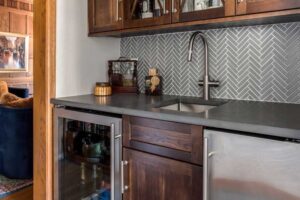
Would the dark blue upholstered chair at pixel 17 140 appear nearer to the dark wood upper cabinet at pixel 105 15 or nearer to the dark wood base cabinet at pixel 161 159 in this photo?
the dark wood upper cabinet at pixel 105 15

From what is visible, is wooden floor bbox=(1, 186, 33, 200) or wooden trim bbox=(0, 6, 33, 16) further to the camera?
wooden trim bbox=(0, 6, 33, 16)

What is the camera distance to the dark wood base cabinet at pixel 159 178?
3.93ft

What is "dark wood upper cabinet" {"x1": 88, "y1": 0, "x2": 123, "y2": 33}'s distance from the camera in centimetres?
185

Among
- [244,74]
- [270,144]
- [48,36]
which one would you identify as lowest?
[270,144]

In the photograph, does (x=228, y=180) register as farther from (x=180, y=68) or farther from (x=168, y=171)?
(x=180, y=68)

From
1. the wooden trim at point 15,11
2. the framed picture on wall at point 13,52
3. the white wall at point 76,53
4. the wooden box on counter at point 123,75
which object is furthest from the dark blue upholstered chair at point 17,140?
the wooden trim at point 15,11

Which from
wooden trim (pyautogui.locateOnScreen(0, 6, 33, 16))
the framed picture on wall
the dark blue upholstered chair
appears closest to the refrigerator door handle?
the dark blue upholstered chair

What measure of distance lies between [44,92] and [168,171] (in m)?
1.01

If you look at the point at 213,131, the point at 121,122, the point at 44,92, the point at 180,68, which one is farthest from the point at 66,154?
the point at 213,131

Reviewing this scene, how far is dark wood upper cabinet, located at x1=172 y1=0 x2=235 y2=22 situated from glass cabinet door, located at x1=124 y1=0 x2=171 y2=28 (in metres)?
0.06

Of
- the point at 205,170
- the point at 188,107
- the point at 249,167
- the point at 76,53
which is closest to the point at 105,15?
the point at 76,53

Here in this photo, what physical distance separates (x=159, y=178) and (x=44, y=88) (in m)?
0.99

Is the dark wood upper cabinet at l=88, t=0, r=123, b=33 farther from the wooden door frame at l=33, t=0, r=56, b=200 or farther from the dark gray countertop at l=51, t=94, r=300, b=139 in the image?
the dark gray countertop at l=51, t=94, r=300, b=139

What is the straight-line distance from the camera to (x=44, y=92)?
179cm
